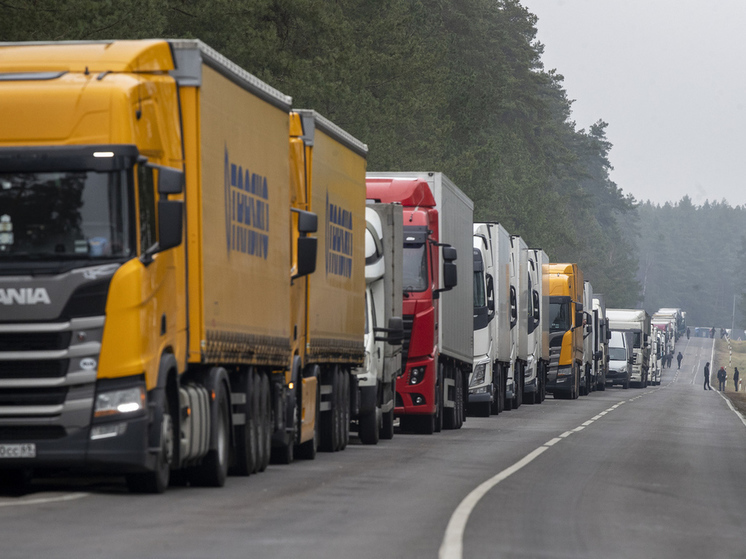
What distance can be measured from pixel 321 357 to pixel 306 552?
9.29m

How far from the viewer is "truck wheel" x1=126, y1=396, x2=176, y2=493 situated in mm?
12709

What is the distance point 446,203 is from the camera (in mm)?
26281

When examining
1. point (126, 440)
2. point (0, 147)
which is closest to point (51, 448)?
point (126, 440)

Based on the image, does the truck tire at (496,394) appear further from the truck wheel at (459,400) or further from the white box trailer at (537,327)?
the truck wheel at (459,400)

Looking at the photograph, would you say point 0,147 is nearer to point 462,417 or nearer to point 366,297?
point 366,297

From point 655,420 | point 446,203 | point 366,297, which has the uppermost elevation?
point 446,203

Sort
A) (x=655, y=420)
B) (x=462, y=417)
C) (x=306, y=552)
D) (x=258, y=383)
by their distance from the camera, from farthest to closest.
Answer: (x=655, y=420)
(x=462, y=417)
(x=258, y=383)
(x=306, y=552)

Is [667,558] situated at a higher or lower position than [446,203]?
lower

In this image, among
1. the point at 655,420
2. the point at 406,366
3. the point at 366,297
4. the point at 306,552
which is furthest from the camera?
the point at 655,420

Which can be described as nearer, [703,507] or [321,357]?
[703,507]

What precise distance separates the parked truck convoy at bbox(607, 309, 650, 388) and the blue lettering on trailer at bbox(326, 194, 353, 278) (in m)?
62.3

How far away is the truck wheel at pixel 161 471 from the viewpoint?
12.7 meters

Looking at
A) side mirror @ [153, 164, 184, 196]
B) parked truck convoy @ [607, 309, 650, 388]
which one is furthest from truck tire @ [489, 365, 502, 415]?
parked truck convoy @ [607, 309, 650, 388]

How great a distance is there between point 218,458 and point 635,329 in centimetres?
7032
